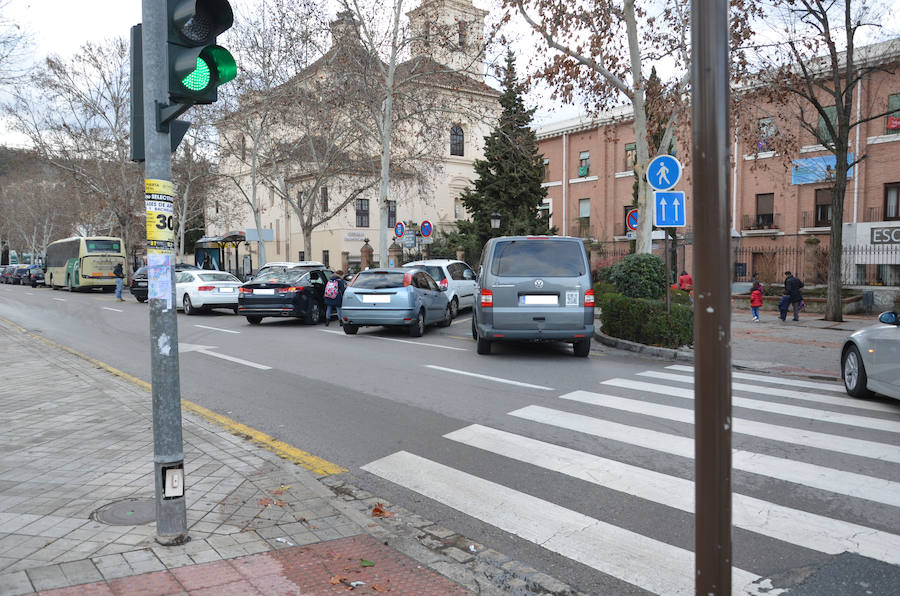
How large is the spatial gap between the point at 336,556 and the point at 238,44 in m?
29.4

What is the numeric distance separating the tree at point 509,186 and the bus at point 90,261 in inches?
821

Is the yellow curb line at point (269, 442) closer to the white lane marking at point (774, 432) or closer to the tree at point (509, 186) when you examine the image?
the white lane marking at point (774, 432)

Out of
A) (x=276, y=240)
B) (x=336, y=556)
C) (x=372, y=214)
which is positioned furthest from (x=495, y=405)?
(x=276, y=240)

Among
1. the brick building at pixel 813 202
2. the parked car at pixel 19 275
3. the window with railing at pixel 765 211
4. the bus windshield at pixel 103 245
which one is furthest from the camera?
the parked car at pixel 19 275

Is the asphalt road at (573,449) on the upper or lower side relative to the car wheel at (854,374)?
lower

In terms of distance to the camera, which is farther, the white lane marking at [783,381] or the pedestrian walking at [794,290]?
the pedestrian walking at [794,290]

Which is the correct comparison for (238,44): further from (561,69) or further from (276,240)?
(276,240)

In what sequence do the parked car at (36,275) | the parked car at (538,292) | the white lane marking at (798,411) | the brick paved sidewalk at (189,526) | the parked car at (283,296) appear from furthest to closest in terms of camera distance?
the parked car at (36,275), the parked car at (283,296), the parked car at (538,292), the white lane marking at (798,411), the brick paved sidewalk at (189,526)

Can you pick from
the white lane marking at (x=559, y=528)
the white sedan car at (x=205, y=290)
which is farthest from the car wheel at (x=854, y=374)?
the white sedan car at (x=205, y=290)

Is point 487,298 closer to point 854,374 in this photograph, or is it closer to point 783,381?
point 783,381

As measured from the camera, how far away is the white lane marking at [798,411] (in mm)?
6930

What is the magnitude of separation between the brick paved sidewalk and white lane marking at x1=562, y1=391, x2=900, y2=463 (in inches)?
154

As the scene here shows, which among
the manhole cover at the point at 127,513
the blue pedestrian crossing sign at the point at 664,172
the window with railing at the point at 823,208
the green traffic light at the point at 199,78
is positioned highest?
the window with railing at the point at 823,208

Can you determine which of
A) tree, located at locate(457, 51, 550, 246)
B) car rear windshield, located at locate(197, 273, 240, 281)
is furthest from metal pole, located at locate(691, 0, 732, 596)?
tree, located at locate(457, 51, 550, 246)
